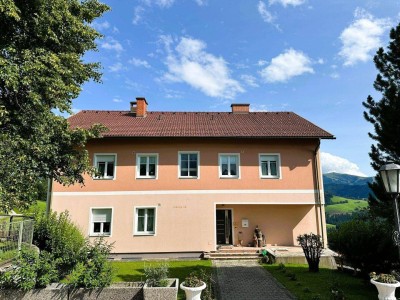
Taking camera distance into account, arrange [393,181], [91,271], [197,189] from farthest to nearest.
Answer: [197,189], [91,271], [393,181]

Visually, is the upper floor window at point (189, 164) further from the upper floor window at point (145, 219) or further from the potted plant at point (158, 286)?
the potted plant at point (158, 286)

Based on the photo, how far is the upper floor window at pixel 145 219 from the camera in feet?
56.1

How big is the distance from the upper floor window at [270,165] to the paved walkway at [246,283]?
5.63m

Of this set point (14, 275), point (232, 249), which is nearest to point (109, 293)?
point (14, 275)

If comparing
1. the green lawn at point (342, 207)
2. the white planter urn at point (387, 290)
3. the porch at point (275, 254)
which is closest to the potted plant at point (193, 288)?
the white planter urn at point (387, 290)

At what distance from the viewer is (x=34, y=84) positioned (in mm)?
9789

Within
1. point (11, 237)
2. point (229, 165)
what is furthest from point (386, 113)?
point (11, 237)

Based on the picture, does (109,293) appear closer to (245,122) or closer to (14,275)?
(14,275)

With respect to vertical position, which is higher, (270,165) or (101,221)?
(270,165)

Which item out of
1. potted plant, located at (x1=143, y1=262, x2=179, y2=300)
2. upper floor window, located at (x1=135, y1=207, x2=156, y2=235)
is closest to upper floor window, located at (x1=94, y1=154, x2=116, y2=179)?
upper floor window, located at (x1=135, y1=207, x2=156, y2=235)

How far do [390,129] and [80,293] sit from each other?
48.1ft

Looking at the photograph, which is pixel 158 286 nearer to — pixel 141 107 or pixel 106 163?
pixel 106 163

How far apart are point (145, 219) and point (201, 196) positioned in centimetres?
365

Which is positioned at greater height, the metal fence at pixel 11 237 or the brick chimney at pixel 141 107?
the brick chimney at pixel 141 107
